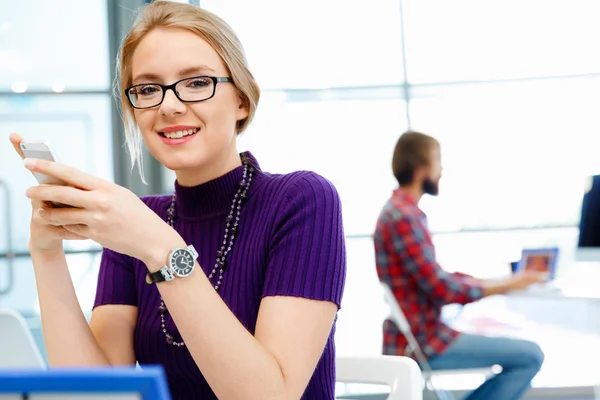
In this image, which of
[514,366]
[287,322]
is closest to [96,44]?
[514,366]

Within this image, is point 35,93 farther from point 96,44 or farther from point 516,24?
point 516,24

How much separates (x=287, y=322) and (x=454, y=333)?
1.98 metres

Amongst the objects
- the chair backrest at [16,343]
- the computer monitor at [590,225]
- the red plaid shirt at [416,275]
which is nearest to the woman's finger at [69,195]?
the chair backrest at [16,343]

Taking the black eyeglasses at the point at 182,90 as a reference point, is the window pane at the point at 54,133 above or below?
above

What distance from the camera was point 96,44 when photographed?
4.30m

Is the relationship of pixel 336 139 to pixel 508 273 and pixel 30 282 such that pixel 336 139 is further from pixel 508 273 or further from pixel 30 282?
pixel 30 282

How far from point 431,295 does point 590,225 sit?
103cm

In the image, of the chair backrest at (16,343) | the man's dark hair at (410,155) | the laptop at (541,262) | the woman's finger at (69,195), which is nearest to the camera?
the woman's finger at (69,195)

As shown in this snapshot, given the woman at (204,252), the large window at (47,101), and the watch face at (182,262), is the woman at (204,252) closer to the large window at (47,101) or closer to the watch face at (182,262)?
the watch face at (182,262)

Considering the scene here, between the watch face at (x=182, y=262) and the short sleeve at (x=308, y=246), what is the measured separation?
231 millimetres

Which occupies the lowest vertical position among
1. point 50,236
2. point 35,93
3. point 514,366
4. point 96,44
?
point 514,366

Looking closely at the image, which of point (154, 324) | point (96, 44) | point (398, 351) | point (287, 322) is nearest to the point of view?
point (287, 322)

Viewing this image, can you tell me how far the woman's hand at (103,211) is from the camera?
96 centimetres

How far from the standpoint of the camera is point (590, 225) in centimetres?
356
